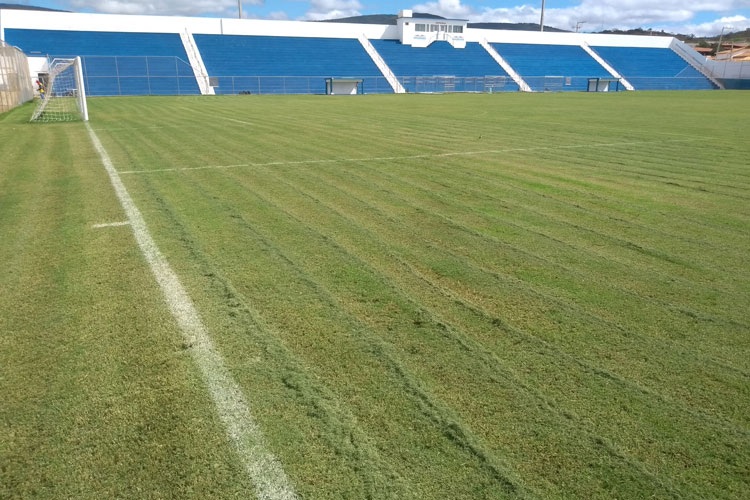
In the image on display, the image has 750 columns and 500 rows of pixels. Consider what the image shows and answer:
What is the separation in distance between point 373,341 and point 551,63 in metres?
62.1

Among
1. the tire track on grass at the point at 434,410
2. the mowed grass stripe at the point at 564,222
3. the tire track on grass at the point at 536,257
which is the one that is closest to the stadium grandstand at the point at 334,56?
the mowed grass stripe at the point at 564,222

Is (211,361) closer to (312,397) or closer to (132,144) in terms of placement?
(312,397)

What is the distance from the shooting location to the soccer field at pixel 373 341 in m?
2.35

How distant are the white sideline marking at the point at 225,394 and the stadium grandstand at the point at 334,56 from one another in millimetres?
39509

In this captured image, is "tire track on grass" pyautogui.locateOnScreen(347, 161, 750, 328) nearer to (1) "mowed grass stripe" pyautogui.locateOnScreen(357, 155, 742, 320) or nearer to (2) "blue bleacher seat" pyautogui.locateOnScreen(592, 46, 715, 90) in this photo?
(1) "mowed grass stripe" pyautogui.locateOnScreen(357, 155, 742, 320)

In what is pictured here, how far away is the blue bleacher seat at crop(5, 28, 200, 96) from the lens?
40750mm

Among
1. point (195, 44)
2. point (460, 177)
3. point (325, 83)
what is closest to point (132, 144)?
point (460, 177)

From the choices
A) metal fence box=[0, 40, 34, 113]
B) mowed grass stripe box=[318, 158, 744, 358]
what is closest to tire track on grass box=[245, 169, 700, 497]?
mowed grass stripe box=[318, 158, 744, 358]

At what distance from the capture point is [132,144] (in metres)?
12.0

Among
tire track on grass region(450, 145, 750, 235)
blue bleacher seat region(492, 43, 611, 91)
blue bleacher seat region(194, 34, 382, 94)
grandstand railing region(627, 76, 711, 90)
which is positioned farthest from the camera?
grandstand railing region(627, 76, 711, 90)

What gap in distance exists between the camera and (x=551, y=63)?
5903 cm

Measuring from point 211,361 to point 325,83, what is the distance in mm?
46066

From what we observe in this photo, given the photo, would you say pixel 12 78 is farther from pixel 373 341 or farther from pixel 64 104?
pixel 373 341

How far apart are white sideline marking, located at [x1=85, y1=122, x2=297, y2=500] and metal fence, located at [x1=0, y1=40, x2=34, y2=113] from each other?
21.0 meters
